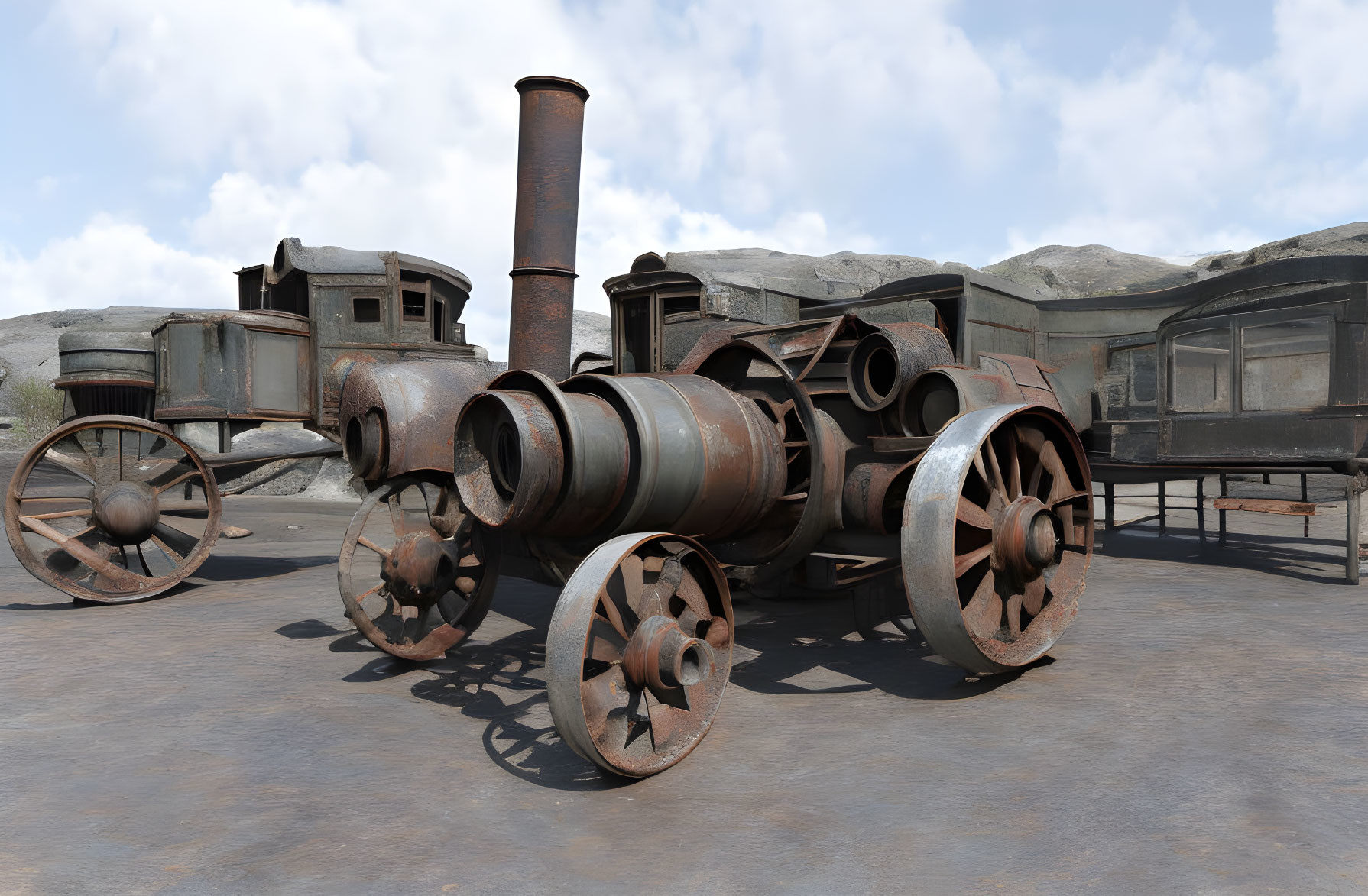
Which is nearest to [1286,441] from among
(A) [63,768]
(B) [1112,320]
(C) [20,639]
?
(B) [1112,320]

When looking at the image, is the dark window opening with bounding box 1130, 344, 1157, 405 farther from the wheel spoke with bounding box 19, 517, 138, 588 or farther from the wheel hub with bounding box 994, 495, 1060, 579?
the wheel spoke with bounding box 19, 517, 138, 588

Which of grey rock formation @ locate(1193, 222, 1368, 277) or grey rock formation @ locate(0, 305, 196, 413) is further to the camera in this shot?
grey rock formation @ locate(0, 305, 196, 413)

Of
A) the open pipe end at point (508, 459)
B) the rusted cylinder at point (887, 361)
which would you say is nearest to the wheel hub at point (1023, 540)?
the rusted cylinder at point (887, 361)

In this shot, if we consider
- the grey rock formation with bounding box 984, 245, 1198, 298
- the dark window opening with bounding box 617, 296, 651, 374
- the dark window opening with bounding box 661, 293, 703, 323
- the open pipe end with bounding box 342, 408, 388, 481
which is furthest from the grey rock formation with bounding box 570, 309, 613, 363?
the open pipe end with bounding box 342, 408, 388, 481

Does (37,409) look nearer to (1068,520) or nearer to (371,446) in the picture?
(371,446)

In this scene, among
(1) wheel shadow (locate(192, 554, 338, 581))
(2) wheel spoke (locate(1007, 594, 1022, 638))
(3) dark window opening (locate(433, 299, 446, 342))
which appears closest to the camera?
(2) wheel spoke (locate(1007, 594, 1022, 638))

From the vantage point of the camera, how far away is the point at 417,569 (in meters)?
4.84

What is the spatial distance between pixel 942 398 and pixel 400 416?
2.93 m

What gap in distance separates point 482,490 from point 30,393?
832 inches

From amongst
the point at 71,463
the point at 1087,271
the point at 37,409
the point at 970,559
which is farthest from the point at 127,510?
the point at 1087,271

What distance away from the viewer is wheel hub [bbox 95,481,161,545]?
22.9 feet

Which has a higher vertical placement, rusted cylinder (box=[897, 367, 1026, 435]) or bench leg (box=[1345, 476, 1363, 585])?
rusted cylinder (box=[897, 367, 1026, 435])

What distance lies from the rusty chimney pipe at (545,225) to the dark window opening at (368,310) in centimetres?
318

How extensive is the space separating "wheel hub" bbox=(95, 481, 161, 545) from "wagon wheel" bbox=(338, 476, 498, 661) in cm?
277
